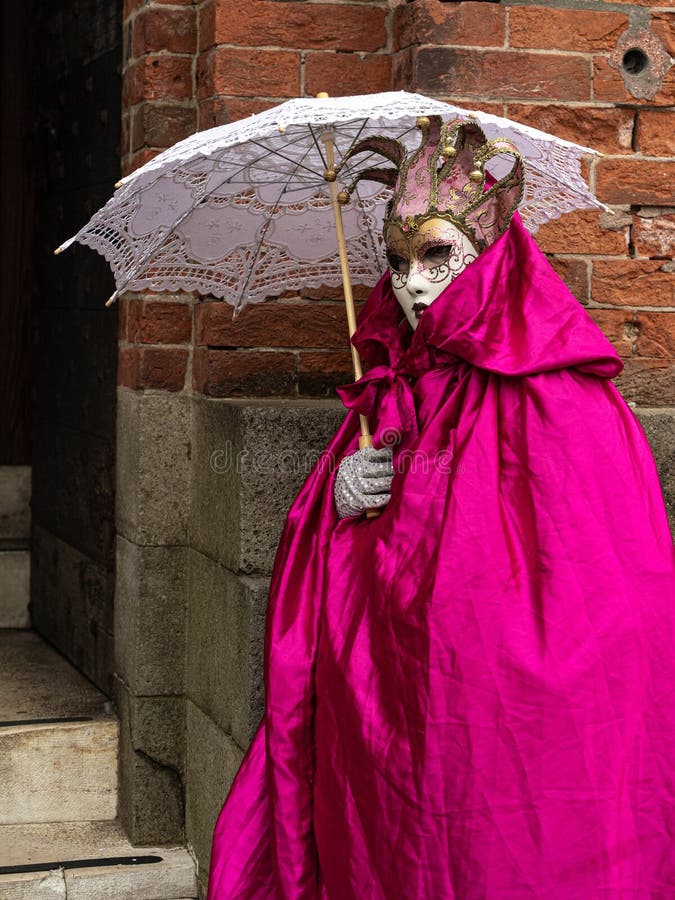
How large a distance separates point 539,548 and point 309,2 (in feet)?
5.07

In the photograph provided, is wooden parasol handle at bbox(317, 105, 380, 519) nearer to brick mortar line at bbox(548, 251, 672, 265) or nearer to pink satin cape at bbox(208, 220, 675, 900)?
pink satin cape at bbox(208, 220, 675, 900)

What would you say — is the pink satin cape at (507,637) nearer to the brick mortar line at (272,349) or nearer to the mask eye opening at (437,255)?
the mask eye opening at (437,255)

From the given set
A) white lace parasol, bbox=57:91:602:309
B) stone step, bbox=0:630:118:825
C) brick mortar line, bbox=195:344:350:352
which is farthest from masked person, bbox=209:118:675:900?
stone step, bbox=0:630:118:825

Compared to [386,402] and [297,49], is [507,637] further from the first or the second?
[297,49]

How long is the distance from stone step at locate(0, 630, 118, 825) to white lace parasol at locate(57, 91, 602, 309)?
1.34m

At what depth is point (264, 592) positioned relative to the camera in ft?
9.09

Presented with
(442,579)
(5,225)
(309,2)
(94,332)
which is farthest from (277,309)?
(5,225)

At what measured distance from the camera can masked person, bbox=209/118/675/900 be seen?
201 centimetres

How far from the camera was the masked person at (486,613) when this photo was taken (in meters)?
2.01

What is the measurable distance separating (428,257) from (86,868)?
1.86 meters

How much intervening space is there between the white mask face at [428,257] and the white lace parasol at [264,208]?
0.66 ft

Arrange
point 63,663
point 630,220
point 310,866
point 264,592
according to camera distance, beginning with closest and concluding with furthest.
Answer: point 310,866 → point 264,592 → point 630,220 → point 63,663

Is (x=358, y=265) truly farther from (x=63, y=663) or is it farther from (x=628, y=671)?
(x=63, y=663)

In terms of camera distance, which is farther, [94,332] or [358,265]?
[94,332]
